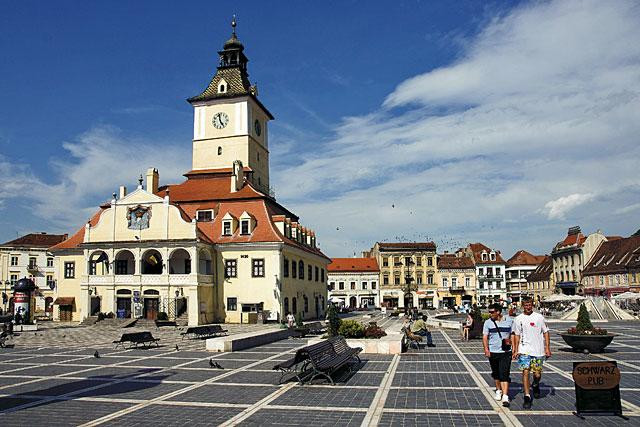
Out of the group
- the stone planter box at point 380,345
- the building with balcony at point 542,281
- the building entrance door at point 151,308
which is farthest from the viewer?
the building with balcony at point 542,281

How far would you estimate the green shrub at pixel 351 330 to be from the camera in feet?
67.9

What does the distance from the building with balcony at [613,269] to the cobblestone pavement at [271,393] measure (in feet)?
168

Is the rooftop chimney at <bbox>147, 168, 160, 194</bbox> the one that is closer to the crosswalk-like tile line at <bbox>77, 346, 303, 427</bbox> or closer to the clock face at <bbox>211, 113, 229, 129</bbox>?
the clock face at <bbox>211, 113, 229, 129</bbox>

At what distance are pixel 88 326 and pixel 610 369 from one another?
3879 cm

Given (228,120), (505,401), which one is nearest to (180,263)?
(228,120)

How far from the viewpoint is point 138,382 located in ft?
47.4

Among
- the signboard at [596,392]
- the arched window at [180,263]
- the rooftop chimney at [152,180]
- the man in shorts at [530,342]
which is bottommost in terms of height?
the signboard at [596,392]

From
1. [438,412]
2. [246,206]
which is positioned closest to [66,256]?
[246,206]

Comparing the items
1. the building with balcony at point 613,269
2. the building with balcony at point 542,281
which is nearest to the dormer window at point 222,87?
the building with balcony at point 613,269

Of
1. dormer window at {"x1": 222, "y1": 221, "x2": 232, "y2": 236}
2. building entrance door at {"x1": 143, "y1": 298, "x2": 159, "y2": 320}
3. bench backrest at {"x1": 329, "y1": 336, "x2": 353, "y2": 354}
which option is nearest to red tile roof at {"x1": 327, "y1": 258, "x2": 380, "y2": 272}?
dormer window at {"x1": 222, "y1": 221, "x2": 232, "y2": 236}

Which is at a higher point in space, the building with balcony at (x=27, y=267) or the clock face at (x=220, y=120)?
the clock face at (x=220, y=120)

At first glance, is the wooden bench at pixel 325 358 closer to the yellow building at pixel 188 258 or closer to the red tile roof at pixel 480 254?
the yellow building at pixel 188 258

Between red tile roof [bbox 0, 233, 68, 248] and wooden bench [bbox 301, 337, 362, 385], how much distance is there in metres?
76.1

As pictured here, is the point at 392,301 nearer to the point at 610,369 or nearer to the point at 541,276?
the point at 541,276
